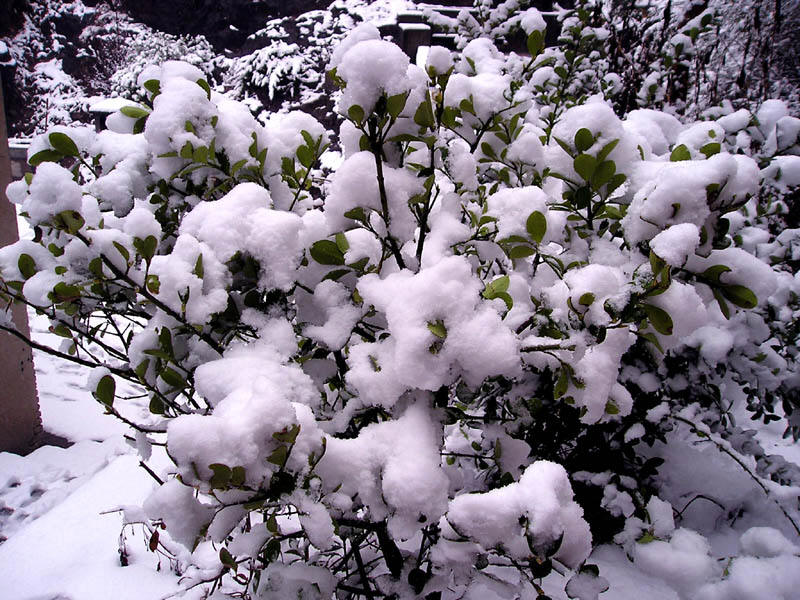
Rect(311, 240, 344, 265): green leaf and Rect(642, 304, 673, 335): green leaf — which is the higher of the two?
Rect(642, 304, 673, 335): green leaf

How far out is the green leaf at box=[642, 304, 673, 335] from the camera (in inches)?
24.4

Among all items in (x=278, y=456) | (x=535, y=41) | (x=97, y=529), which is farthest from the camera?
(x=97, y=529)

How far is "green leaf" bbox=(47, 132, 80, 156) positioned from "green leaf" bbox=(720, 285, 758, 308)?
3.92 ft

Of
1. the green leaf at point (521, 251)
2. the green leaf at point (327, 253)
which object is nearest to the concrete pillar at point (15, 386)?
the green leaf at point (327, 253)

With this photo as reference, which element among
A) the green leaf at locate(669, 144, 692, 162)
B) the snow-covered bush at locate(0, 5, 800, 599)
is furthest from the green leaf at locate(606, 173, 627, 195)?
the green leaf at locate(669, 144, 692, 162)

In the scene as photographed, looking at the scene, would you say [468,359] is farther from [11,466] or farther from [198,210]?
[11,466]

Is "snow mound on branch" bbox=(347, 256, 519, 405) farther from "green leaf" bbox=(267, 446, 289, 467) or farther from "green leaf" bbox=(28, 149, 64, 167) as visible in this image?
"green leaf" bbox=(28, 149, 64, 167)

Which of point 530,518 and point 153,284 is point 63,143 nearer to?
point 153,284

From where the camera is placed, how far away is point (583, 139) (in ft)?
2.87

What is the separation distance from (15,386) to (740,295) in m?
3.82

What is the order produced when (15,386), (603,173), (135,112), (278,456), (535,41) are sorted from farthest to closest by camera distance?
(15,386), (535,41), (135,112), (603,173), (278,456)

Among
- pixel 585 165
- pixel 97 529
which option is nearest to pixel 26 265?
pixel 585 165

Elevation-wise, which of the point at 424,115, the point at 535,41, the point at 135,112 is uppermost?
the point at 535,41

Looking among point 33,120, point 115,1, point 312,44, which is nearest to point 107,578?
point 312,44
